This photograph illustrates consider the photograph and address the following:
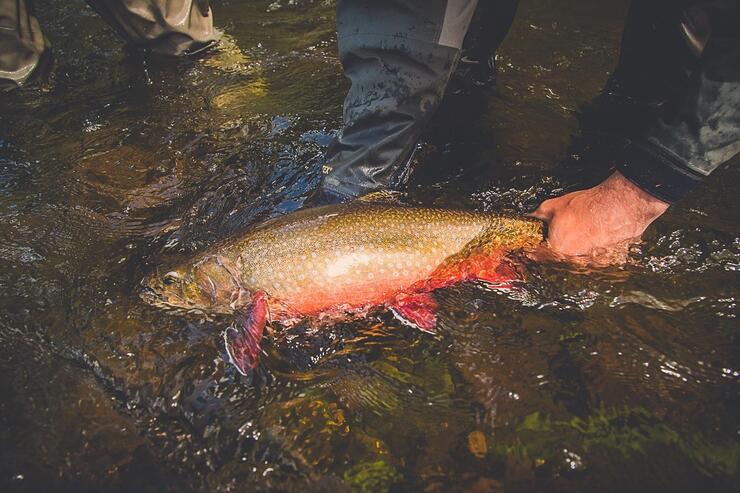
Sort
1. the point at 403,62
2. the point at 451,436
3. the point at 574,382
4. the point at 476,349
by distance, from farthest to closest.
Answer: the point at 403,62, the point at 476,349, the point at 574,382, the point at 451,436

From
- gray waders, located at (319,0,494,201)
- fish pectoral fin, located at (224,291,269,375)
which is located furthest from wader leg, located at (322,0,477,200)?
fish pectoral fin, located at (224,291,269,375)

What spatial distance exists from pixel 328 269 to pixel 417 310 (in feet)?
1.55

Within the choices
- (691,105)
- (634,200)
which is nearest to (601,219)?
(634,200)

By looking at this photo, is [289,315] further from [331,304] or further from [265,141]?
[265,141]

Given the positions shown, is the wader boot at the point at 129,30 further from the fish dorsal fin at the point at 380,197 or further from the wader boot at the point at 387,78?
the fish dorsal fin at the point at 380,197

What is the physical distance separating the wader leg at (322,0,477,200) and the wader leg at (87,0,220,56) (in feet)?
9.85

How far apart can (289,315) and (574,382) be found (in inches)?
51.4

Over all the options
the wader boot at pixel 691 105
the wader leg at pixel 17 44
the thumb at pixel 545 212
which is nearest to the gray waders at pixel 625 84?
the wader boot at pixel 691 105

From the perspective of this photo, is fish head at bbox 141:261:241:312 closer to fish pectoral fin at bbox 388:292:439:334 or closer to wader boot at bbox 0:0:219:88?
fish pectoral fin at bbox 388:292:439:334

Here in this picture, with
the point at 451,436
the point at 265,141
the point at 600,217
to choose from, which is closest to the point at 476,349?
the point at 451,436

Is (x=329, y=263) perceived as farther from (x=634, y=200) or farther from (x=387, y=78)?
(x=634, y=200)

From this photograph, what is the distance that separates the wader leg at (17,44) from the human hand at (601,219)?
4.67m

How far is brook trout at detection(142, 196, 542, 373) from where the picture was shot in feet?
7.65

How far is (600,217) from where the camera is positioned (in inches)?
92.2
